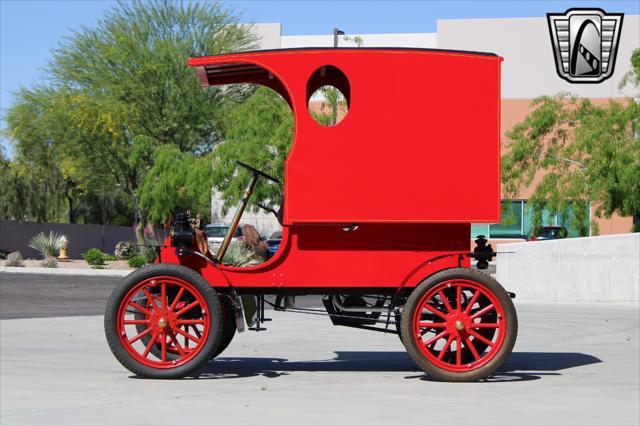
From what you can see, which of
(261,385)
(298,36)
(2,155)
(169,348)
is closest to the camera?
(261,385)

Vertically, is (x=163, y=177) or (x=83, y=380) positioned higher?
(x=163, y=177)

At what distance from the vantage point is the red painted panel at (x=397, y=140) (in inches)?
363

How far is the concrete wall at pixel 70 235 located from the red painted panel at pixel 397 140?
4187 centimetres

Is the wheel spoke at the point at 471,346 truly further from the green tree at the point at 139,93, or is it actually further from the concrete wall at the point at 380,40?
the concrete wall at the point at 380,40

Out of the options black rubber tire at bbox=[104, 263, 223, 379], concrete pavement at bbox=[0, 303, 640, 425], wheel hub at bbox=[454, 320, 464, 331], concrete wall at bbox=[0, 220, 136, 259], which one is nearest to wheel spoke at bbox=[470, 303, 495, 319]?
wheel hub at bbox=[454, 320, 464, 331]

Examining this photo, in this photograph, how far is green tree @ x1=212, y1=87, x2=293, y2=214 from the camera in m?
41.7

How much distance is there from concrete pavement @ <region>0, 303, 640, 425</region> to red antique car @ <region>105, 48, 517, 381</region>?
44 centimetres

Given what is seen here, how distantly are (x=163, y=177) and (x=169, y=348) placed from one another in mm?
35018

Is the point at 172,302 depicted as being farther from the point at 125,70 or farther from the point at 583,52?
the point at 583,52

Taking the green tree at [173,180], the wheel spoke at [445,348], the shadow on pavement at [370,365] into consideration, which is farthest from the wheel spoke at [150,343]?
the green tree at [173,180]

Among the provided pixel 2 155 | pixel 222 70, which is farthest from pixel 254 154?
pixel 222 70

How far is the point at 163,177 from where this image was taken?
44188 mm

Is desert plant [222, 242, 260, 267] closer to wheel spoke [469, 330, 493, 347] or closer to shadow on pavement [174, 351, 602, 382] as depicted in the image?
shadow on pavement [174, 351, 602, 382]

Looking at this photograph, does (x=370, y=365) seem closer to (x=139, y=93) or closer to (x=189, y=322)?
(x=189, y=322)
